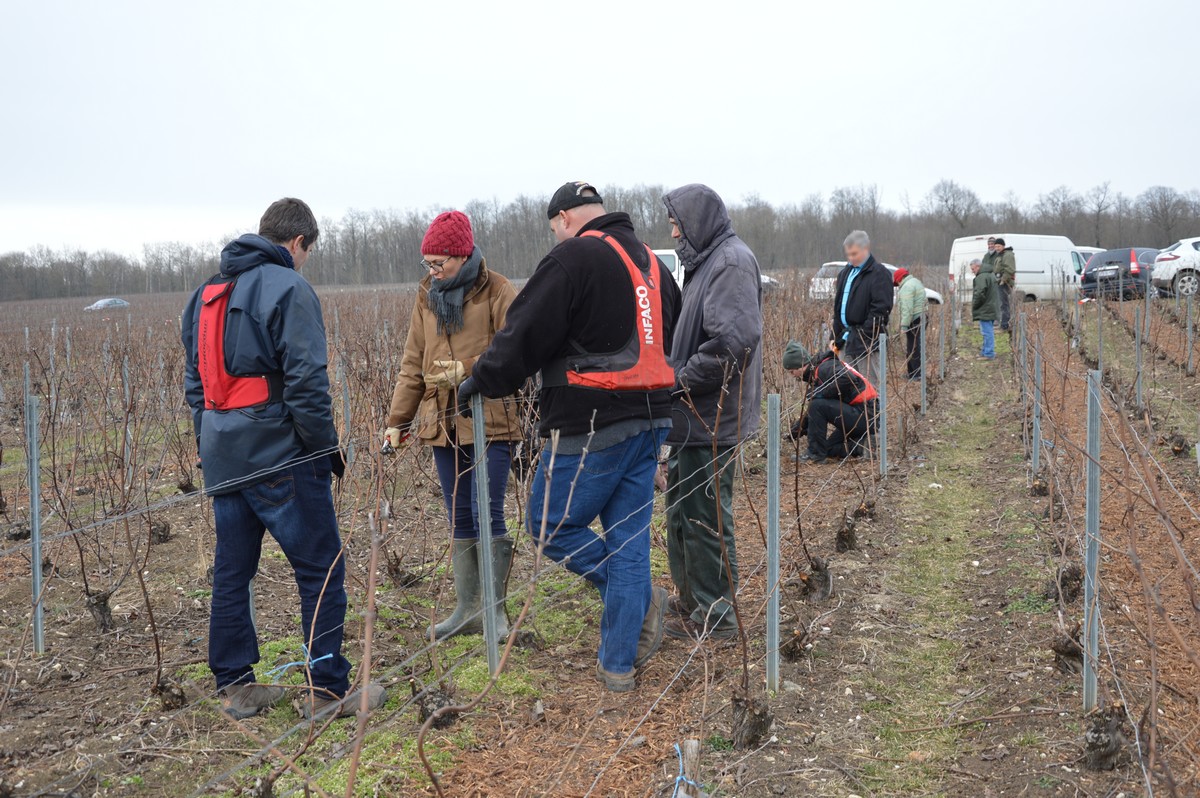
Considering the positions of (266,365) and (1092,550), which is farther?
(266,365)

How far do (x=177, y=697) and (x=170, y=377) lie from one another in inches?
164

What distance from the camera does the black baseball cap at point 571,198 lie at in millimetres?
3268

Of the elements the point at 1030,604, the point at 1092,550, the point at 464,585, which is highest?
the point at 1092,550

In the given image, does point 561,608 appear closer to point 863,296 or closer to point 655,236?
point 863,296

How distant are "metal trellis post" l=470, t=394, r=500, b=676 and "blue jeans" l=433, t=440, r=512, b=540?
13cm

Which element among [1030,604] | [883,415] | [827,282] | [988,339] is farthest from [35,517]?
[827,282]

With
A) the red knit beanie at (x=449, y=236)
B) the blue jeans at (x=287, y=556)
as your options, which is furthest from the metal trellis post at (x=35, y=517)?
the red knit beanie at (x=449, y=236)

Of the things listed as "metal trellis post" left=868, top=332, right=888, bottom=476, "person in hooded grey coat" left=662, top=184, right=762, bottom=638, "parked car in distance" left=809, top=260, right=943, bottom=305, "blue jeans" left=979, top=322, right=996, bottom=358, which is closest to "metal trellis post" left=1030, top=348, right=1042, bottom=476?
"metal trellis post" left=868, top=332, right=888, bottom=476

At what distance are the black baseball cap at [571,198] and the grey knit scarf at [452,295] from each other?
0.42 m

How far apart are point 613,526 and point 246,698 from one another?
1.37m

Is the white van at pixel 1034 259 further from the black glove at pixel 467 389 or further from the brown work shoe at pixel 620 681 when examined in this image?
the black glove at pixel 467 389

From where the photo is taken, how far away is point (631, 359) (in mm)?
3115

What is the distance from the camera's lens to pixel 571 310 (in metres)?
3.06

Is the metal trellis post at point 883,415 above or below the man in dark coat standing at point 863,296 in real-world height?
below
